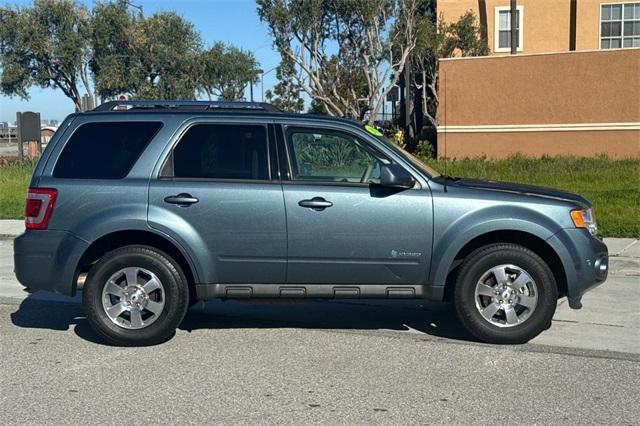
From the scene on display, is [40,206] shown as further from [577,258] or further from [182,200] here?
[577,258]

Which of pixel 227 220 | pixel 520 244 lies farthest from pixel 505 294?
pixel 227 220

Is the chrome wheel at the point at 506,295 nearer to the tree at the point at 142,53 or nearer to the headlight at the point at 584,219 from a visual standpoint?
the headlight at the point at 584,219

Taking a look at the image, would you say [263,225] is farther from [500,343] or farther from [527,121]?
[527,121]

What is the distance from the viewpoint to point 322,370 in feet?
18.1

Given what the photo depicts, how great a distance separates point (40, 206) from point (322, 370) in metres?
2.69

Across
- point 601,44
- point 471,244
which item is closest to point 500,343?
point 471,244

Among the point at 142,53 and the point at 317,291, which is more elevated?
the point at 142,53

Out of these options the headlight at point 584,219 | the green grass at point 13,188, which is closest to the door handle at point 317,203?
the headlight at point 584,219

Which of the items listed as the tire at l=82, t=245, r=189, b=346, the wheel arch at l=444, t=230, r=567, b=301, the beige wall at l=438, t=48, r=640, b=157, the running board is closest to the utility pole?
the beige wall at l=438, t=48, r=640, b=157

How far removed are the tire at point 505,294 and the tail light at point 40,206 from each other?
340 cm

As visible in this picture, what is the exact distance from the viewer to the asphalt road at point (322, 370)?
15.3 feet

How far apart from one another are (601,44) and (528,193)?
23.1 meters

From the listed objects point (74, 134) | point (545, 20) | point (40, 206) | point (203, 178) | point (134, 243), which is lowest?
point (134, 243)

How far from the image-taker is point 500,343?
6094 millimetres
